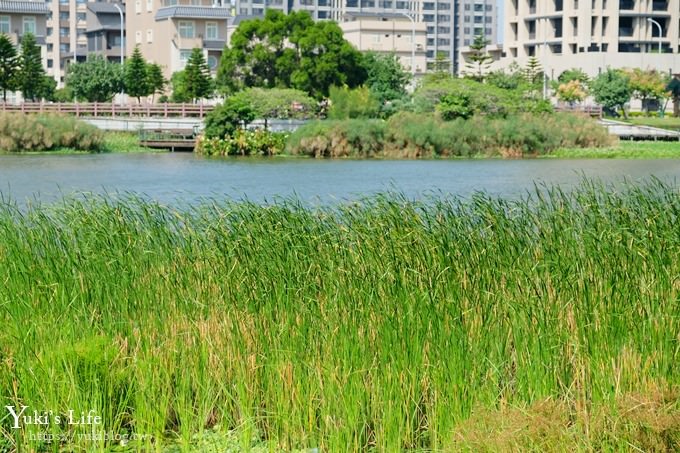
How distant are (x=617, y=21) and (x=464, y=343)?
300ft

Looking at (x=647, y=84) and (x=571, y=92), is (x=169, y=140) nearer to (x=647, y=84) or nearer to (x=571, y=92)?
(x=571, y=92)

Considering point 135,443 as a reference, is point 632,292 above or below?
above

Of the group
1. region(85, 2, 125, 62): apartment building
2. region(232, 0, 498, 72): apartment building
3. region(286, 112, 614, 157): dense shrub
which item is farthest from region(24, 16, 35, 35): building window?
region(232, 0, 498, 72): apartment building

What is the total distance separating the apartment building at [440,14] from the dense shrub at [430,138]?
114m

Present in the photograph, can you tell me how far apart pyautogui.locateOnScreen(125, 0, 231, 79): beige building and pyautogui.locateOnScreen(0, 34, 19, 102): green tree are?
15765 millimetres

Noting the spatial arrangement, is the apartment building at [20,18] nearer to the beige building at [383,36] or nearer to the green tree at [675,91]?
the beige building at [383,36]

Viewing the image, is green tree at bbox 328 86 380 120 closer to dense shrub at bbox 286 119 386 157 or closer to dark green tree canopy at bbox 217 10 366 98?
dense shrub at bbox 286 119 386 157

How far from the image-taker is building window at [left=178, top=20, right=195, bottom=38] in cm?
7925

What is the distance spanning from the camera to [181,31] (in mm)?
79188

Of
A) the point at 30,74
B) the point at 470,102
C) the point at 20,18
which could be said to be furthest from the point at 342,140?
the point at 20,18

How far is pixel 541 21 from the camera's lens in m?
98.6

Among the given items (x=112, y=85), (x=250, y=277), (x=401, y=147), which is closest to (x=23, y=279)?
(x=250, y=277)

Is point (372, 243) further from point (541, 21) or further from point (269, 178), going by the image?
point (541, 21)

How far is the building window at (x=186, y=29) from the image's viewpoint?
79250 millimetres
